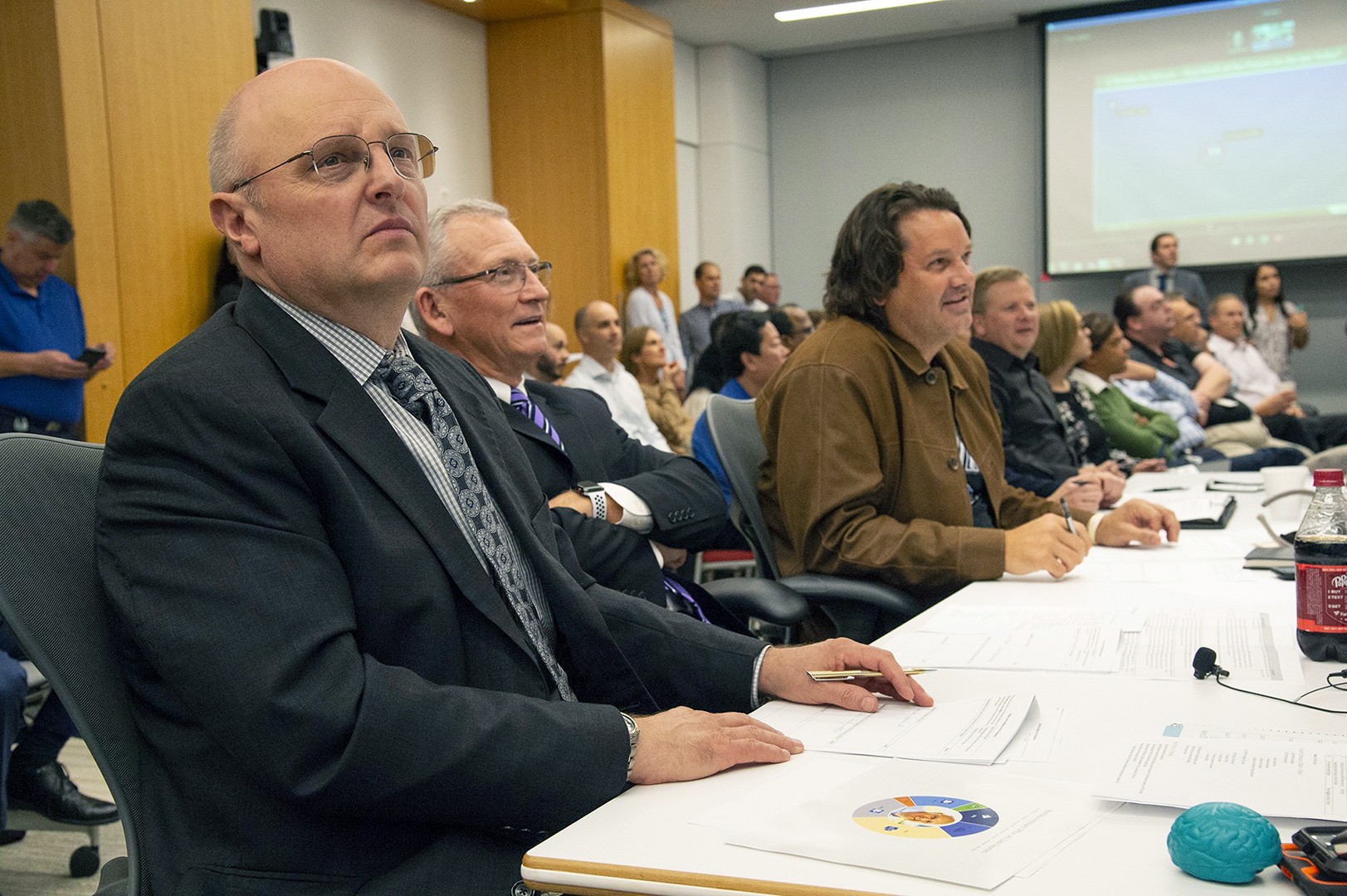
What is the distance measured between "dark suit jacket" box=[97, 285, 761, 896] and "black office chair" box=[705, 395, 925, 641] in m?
1.07

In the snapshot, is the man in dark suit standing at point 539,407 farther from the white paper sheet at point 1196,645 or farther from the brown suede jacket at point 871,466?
the white paper sheet at point 1196,645

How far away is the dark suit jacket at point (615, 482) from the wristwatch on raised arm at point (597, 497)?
50 millimetres

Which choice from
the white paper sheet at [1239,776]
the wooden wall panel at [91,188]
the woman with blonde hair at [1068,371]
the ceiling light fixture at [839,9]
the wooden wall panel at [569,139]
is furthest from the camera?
the ceiling light fixture at [839,9]

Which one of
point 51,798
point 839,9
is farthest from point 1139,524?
point 839,9

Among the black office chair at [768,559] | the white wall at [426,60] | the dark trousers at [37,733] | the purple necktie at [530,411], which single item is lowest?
the dark trousers at [37,733]

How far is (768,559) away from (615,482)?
0.43 meters

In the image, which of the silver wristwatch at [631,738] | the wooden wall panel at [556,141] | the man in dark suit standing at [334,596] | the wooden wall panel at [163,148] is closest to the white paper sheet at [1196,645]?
the man in dark suit standing at [334,596]

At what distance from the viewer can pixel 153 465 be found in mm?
1101

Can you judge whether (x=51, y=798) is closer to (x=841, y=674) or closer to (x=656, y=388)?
(x=841, y=674)

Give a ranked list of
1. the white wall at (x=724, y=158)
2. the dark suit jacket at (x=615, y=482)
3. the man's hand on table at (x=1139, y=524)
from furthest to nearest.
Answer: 1. the white wall at (x=724, y=158)
2. the man's hand on table at (x=1139, y=524)
3. the dark suit jacket at (x=615, y=482)

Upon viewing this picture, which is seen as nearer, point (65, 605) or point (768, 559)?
point (65, 605)

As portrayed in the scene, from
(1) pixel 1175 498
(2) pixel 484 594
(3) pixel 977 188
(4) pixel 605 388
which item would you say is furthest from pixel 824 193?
(2) pixel 484 594

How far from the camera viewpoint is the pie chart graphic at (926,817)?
0.97 m

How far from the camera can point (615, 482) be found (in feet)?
7.34
